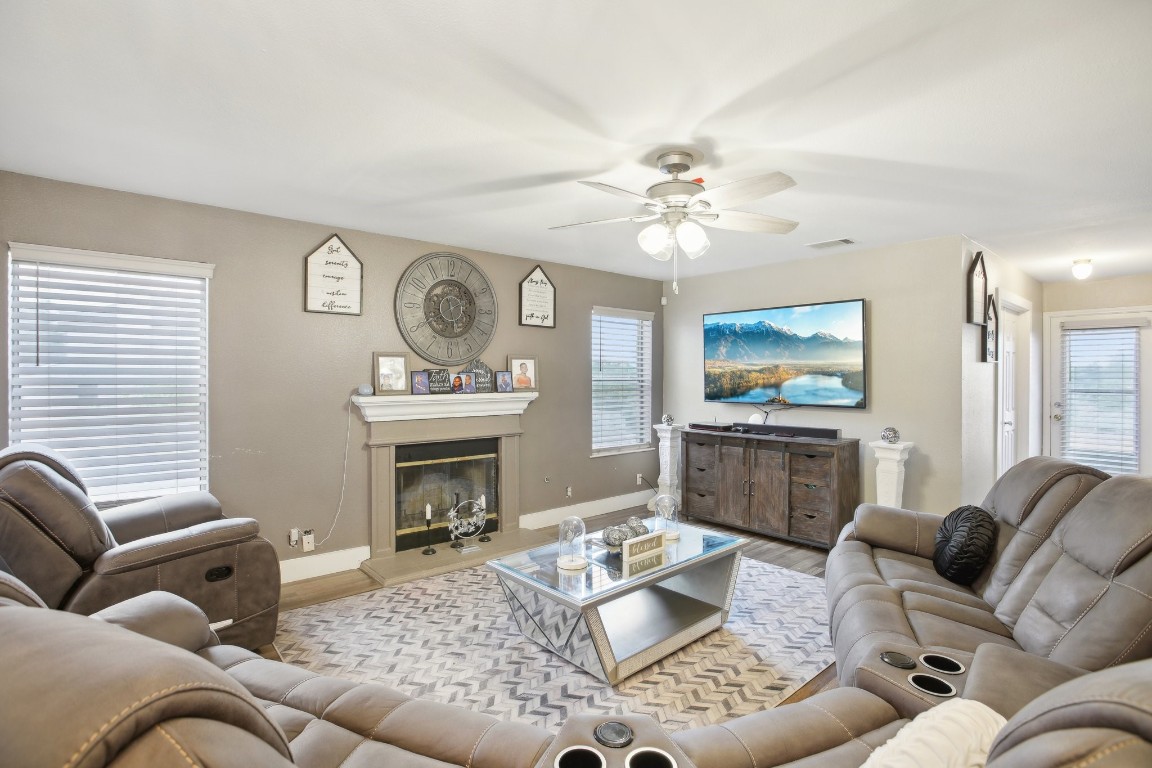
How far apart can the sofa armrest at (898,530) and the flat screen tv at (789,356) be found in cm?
194

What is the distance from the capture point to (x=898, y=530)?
2.93m

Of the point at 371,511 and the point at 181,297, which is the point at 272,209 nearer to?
the point at 181,297

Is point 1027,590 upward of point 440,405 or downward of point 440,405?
downward

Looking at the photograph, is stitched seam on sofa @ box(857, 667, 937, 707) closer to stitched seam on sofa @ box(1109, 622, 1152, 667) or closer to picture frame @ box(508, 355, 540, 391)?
stitched seam on sofa @ box(1109, 622, 1152, 667)

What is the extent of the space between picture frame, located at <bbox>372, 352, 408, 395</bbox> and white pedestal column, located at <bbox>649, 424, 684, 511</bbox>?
105 inches

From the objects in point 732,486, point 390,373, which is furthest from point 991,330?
point 390,373

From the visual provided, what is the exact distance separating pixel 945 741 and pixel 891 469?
12.4ft

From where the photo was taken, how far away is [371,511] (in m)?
4.11

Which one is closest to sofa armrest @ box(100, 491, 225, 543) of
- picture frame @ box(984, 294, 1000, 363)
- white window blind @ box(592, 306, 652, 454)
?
white window blind @ box(592, 306, 652, 454)

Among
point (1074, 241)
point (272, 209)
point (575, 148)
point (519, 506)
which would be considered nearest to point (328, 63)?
point (575, 148)

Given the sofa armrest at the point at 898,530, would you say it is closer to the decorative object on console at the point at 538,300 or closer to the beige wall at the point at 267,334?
the decorative object on console at the point at 538,300

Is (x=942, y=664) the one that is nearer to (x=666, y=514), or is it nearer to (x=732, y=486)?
(x=666, y=514)

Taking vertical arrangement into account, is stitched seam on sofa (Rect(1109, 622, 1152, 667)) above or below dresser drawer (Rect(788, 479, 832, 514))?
above

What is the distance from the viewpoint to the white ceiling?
170cm
